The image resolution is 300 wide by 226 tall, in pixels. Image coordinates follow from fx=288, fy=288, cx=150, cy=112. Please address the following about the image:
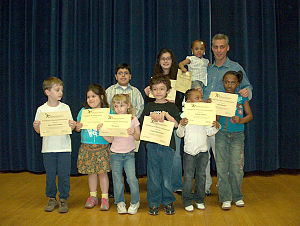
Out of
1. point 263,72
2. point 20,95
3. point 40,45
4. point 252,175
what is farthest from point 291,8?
point 20,95

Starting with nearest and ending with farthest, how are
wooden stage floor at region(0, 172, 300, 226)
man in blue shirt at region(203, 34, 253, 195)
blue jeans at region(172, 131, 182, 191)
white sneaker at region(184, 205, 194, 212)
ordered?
wooden stage floor at region(0, 172, 300, 226) → white sneaker at region(184, 205, 194, 212) → man in blue shirt at region(203, 34, 253, 195) → blue jeans at region(172, 131, 182, 191)

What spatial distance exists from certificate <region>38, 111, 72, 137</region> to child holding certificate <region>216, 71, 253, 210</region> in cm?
163

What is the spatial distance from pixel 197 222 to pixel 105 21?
3409 millimetres

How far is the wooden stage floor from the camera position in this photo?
271cm

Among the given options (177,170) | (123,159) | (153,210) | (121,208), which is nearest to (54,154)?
(123,159)

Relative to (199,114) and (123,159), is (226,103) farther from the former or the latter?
(123,159)

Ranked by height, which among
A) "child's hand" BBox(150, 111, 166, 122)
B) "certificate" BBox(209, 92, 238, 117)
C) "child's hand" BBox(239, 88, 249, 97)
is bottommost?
"child's hand" BBox(150, 111, 166, 122)

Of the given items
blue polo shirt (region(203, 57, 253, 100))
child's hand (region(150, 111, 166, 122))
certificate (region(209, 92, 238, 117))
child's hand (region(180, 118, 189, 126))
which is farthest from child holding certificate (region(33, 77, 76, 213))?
blue polo shirt (region(203, 57, 253, 100))

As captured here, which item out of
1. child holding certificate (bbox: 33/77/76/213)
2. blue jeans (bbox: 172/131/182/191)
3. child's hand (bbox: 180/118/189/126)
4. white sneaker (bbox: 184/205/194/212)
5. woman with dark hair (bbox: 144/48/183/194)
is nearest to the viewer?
child's hand (bbox: 180/118/189/126)

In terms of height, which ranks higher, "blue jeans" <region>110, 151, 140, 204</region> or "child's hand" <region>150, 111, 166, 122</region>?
"child's hand" <region>150, 111, 166, 122</region>

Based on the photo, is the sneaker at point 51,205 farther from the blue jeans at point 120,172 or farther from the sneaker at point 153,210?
the sneaker at point 153,210

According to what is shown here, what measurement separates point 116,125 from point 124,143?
22 centimetres

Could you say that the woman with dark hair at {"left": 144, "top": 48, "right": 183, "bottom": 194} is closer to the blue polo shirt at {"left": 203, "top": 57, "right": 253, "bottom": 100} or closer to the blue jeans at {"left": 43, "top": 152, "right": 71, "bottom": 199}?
the blue polo shirt at {"left": 203, "top": 57, "right": 253, "bottom": 100}

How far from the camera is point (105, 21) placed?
467 centimetres
